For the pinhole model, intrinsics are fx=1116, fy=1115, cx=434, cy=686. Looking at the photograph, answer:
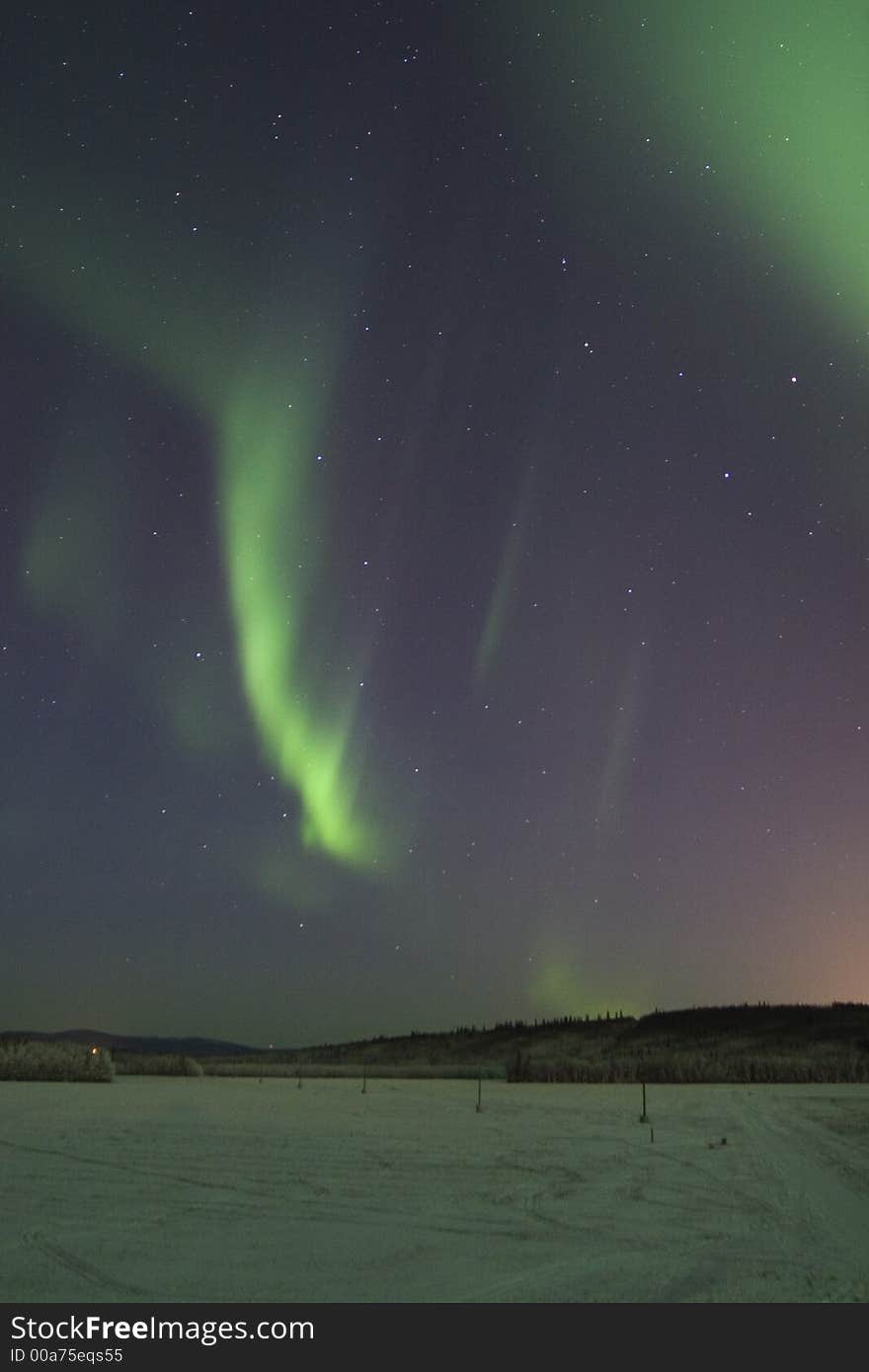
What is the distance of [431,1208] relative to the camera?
9.05 meters

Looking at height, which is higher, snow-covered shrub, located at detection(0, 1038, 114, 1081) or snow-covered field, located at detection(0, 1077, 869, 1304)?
snow-covered field, located at detection(0, 1077, 869, 1304)

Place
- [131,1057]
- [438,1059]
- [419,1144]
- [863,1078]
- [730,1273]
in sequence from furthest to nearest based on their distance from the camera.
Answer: [438,1059], [131,1057], [863,1078], [419,1144], [730,1273]

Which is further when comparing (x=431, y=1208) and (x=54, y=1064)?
(x=54, y=1064)

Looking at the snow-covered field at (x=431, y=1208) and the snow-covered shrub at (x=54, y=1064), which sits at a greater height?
the snow-covered field at (x=431, y=1208)

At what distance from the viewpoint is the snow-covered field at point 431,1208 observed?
21.6 feet

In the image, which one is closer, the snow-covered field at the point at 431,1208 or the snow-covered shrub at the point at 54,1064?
the snow-covered field at the point at 431,1208

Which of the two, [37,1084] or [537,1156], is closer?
[537,1156]

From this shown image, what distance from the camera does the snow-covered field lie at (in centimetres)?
658

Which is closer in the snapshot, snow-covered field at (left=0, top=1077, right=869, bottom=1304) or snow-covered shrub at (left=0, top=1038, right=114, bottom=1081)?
snow-covered field at (left=0, top=1077, right=869, bottom=1304)

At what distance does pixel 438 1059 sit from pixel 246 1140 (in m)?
56.1
